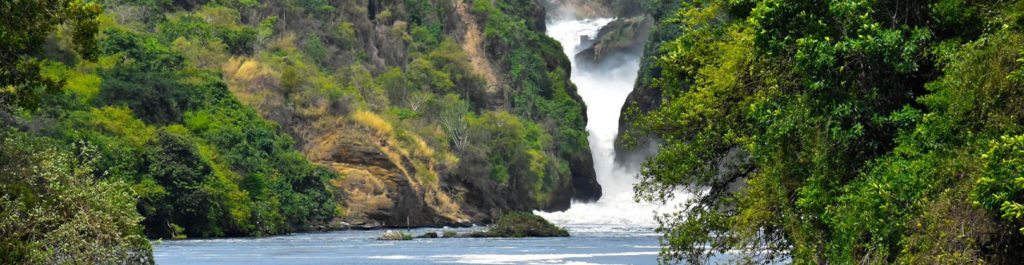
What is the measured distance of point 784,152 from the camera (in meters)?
20.8

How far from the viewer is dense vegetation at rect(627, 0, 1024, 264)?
624 inches

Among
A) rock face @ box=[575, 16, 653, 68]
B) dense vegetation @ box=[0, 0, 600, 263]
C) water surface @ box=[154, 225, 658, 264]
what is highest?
rock face @ box=[575, 16, 653, 68]

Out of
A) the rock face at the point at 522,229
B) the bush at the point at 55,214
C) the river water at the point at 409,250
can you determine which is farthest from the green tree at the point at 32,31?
the rock face at the point at 522,229

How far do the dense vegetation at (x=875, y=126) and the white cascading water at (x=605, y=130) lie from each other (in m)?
76.7

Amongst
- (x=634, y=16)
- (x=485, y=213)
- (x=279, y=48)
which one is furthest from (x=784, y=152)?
(x=634, y=16)

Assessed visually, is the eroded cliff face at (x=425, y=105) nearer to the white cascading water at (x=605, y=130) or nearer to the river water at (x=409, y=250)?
the white cascading water at (x=605, y=130)

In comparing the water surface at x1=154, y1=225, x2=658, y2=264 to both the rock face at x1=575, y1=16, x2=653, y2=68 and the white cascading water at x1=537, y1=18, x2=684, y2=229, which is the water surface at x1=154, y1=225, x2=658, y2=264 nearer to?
the white cascading water at x1=537, y1=18, x2=684, y2=229

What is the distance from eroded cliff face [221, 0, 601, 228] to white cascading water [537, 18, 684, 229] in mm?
3429

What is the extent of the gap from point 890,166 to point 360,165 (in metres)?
69.8

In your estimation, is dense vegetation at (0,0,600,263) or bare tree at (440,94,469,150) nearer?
dense vegetation at (0,0,600,263)

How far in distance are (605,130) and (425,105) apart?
146ft

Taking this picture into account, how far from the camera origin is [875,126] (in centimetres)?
1948

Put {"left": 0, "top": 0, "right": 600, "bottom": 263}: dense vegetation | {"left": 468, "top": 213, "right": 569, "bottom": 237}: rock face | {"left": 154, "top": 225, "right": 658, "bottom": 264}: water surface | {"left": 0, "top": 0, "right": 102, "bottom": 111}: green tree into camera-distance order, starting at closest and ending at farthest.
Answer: {"left": 0, "top": 0, "right": 102, "bottom": 111}: green tree, {"left": 0, "top": 0, "right": 600, "bottom": 263}: dense vegetation, {"left": 154, "top": 225, "right": 658, "bottom": 264}: water surface, {"left": 468, "top": 213, "right": 569, "bottom": 237}: rock face

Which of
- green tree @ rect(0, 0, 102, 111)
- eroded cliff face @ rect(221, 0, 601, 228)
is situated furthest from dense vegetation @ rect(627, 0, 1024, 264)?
eroded cliff face @ rect(221, 0, 601, 228)
